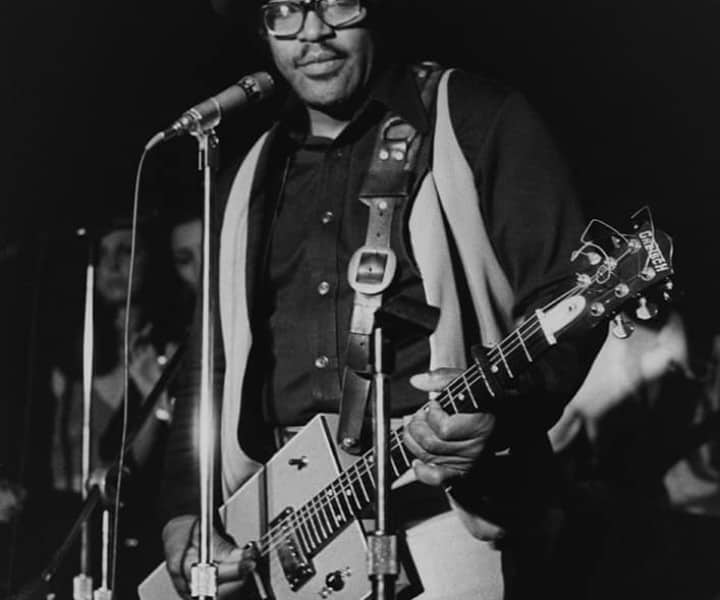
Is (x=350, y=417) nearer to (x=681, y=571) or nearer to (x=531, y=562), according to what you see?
(x=531, y=562)

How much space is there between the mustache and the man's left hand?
2.62ft

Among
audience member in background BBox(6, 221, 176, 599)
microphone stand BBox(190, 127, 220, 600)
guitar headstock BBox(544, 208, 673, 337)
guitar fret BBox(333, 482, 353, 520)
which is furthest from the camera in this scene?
audience member in background BBox(6, 221, 176, 599)

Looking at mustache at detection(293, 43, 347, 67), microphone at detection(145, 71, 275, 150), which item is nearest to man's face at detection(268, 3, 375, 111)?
mustache at detection(293, 43, 347, 67)

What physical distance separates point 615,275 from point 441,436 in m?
0.41

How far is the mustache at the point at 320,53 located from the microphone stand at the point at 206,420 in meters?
0.42

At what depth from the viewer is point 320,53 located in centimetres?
255

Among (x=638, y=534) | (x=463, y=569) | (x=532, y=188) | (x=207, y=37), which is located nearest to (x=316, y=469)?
(x=463, y=569)

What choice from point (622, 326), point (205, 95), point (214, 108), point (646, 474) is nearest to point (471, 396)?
point (622, 326)

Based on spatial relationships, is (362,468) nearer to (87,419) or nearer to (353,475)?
(353,475)

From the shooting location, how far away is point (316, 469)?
2.40m

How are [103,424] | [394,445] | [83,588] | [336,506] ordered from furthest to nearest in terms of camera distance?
[103,424]
[83,588]
[336,506]
[394,445]

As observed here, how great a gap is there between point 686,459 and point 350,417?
109cm

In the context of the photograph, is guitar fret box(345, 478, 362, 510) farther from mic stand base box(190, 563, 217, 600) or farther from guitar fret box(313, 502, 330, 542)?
mic stand base box(190, 563, 217, 600)

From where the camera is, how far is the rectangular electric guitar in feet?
6.70
